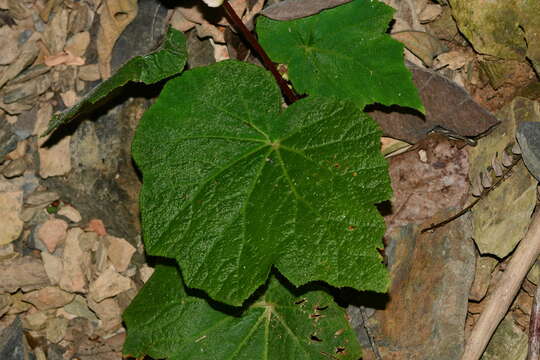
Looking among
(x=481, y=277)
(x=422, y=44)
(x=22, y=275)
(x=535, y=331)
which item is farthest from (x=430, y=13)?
(x=22, y=275)

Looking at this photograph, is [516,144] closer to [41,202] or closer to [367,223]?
[367,223]

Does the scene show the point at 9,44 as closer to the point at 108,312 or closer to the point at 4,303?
the point at 4,303

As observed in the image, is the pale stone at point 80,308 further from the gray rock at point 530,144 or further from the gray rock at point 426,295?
the gray rock at point 530,144

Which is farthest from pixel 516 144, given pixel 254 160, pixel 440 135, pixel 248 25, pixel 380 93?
pixel 248 25

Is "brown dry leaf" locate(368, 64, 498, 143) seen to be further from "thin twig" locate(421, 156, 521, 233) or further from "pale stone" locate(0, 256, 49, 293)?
"pale stone" locate(0, 256, 49, 293)

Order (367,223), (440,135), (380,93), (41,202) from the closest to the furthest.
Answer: (367,223), (380,93), (440,135), (41,202)

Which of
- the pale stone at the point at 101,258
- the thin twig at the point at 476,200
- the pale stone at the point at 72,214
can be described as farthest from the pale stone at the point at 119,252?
the thin twig at the point at 476,200

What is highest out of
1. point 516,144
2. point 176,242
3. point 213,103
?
point 213,103
